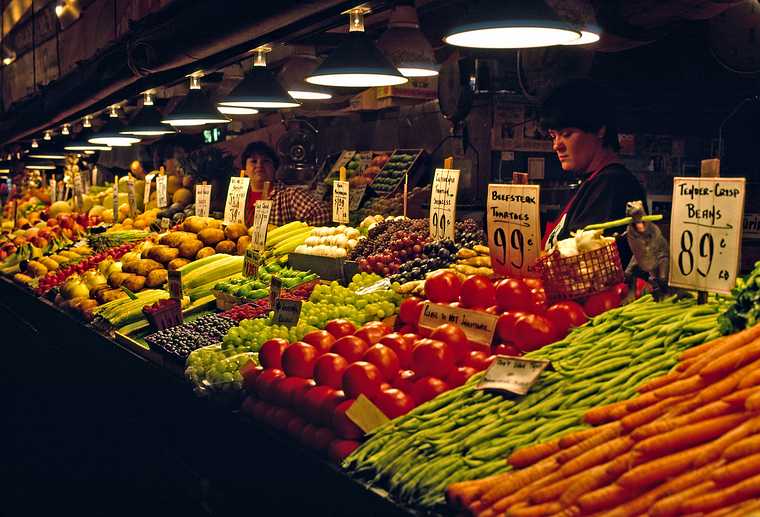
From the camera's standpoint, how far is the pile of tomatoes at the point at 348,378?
2.51 metres

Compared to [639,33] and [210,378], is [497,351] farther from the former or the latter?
[639,33]

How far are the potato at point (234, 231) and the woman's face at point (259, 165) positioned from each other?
1.64m

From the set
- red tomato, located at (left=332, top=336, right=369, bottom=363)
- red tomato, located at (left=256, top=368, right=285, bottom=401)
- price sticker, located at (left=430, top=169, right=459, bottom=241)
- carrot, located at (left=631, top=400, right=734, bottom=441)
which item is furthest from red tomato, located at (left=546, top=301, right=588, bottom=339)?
price sticker, located at (left=430, top=169, right=459, bottom=241)

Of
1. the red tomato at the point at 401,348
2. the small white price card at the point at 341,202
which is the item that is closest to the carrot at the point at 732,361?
the red tomato at the point at 401,348

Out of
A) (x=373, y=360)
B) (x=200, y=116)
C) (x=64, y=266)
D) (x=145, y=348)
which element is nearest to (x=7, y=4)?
(x=64, y=266)

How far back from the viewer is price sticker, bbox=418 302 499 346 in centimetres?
275

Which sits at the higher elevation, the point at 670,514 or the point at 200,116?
the point at 200,116

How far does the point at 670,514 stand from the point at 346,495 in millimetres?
989

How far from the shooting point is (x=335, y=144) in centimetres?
1117

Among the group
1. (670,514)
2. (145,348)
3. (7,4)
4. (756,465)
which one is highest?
(7,4)

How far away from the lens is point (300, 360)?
289 centimetres

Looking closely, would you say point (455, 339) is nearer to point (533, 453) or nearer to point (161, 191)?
point (533, 453)

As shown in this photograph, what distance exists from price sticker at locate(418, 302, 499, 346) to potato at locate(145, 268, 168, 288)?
362 centimetres

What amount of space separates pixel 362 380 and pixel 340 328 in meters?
0.62
